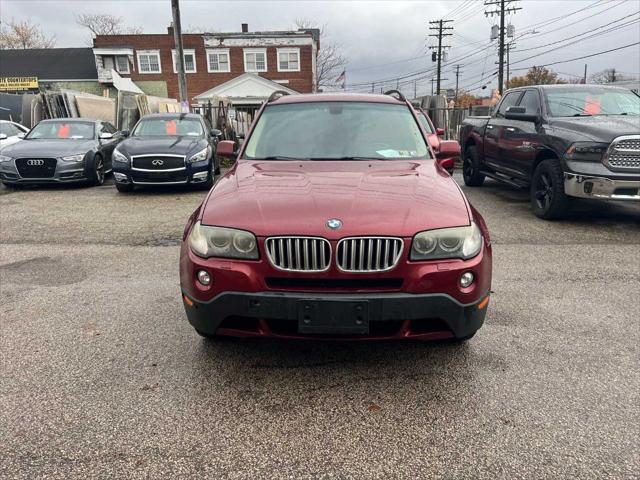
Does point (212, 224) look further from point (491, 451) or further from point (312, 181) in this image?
point (491, 451)

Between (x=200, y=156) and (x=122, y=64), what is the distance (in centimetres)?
3289

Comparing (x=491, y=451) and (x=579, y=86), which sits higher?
(x=579, y=86)

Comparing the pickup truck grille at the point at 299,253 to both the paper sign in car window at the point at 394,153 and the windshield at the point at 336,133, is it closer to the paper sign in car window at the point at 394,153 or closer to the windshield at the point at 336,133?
the windshield at the point at 336,133

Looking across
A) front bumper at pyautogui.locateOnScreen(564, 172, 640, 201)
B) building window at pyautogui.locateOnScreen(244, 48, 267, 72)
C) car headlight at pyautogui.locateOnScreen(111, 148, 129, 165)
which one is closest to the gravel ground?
front bumper at pyautogui.locateOnScreen(564, 172, 640, 201)

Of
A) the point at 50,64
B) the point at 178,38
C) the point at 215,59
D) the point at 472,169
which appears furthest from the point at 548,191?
the point at 50,64

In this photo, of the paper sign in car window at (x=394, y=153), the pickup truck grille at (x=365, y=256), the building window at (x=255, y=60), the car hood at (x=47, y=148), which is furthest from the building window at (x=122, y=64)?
the pickup truck grille at (x=365, y=256)

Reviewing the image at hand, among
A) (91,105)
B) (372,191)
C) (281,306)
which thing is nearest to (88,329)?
(281,306)

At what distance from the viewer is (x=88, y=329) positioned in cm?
358

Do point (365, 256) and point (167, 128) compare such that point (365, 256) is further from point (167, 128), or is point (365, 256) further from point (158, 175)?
point (167, 128)

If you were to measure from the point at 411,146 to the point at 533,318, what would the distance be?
66.0 inches

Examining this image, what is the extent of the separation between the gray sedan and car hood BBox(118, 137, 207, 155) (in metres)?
1.27

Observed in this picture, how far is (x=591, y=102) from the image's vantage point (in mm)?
7141

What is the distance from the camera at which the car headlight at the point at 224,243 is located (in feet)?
8.34

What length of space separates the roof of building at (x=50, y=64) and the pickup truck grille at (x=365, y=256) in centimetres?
3835
